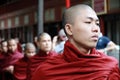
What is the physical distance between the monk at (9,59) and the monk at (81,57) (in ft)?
20.2

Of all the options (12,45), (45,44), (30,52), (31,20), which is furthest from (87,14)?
(31,20)

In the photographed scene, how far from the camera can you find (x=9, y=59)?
33.9 ft

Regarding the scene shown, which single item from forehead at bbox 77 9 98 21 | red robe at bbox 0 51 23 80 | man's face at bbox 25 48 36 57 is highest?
forehead at bbox 77 9 98 21

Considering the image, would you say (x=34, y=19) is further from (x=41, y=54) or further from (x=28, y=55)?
(x=41, y=54)

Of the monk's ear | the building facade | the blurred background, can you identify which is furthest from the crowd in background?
the monk's ear

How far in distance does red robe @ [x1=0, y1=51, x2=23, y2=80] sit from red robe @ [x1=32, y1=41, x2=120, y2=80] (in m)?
6.38

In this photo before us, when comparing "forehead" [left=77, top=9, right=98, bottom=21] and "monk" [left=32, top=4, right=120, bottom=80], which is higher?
"forehead" [left=77, top=9, right=98, bottom=21]

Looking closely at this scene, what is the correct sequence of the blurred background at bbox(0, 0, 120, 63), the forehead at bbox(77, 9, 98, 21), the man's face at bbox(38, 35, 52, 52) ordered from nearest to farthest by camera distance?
the forehead at bbox(77, 9, 98, 21), the man's face at bbox(38, 35, 52, 52), the blurred background at bbox(0, 0, 120, 63)

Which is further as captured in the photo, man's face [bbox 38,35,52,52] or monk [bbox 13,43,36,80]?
monk [bbox 13,43,36,80]

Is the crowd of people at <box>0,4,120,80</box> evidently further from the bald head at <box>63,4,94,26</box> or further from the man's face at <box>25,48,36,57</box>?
the man's face at <box>25,48,36,57</box>

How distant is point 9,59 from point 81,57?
23.2 ft

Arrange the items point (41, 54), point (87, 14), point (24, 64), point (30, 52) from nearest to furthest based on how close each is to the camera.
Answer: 1. point (87, 14)
2. point (41, 54)
3. point (30, 52)
4. point (24, 64)

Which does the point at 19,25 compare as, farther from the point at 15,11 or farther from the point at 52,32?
the point at 52,32

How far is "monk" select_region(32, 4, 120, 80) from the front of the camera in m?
3.30
